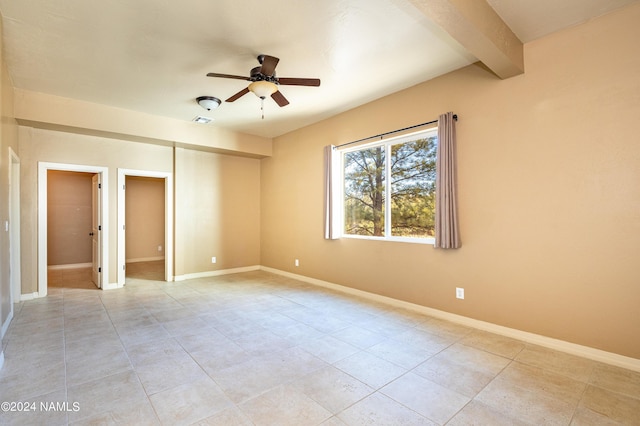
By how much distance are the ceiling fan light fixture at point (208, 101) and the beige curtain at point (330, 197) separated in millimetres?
1892

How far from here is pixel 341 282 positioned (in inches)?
199

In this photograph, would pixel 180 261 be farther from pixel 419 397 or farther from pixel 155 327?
pixel 419 397

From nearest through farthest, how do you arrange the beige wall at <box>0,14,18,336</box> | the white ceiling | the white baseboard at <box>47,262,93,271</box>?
the white ceiling < the beige wall at <box>0,14,18,336</box> < the white baseboard at <box>47,262,93,271</box>

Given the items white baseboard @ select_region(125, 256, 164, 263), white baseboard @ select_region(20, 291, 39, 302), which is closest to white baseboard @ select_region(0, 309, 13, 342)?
white baseboard @ select_region(20, 291, 39, 302)

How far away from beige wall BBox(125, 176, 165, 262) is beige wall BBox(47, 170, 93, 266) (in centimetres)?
88

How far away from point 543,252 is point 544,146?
3.40 feet

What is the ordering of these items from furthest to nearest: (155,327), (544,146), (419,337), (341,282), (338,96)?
(341,282), (338,96), (155,327), (419,337), (544,146)

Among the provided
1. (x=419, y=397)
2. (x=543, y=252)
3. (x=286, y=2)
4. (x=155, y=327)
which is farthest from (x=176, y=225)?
(x=543, y=252)

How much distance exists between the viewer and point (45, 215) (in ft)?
15.4

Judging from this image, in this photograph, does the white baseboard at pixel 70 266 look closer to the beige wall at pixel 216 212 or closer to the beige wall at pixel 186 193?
the beige wall at pixel 186 193

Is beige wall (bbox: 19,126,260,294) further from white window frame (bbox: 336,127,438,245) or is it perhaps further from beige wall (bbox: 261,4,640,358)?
beige wall (bbox: 261,4,640,358)

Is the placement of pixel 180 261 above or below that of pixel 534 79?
below

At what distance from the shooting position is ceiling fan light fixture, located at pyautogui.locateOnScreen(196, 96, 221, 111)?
4.35 m

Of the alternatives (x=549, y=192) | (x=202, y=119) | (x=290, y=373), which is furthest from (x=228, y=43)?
(x=549, y=192)
